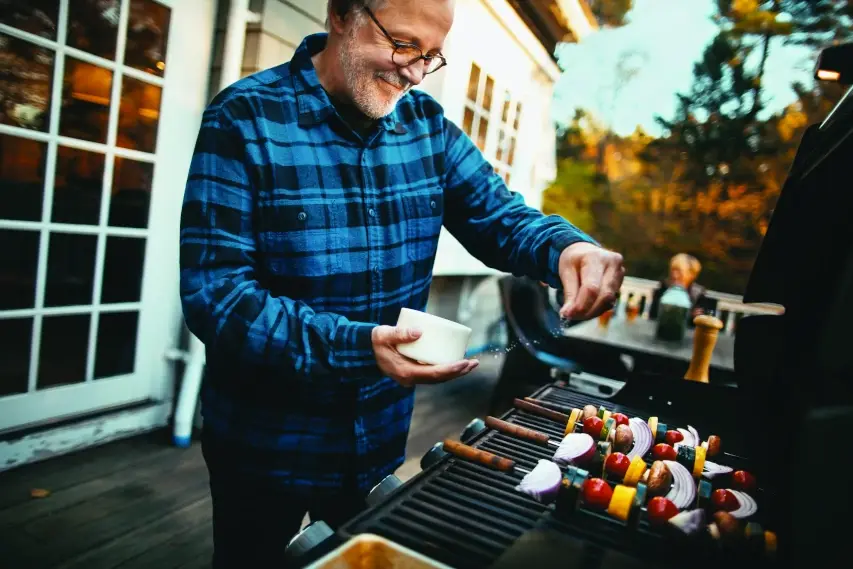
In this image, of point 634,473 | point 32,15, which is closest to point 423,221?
point 634,473

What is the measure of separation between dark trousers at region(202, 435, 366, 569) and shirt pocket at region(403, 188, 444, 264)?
639 millimetres

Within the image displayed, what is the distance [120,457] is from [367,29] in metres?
2.82

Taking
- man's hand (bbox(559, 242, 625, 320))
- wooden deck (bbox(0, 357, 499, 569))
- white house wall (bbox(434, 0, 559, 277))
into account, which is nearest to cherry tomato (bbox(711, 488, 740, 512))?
man's hand (bbox(559, 242, 625, 320))

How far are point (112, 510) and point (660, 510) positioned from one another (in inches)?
101

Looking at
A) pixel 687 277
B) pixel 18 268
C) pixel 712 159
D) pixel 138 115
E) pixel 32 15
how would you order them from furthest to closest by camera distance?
pixel 712 159, pixel 687 277, pixel 138 115, pixel 18 268, pixel 32 15

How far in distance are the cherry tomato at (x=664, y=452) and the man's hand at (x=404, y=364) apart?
1.65ft

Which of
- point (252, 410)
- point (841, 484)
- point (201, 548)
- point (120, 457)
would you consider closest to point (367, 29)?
point (252, 410)

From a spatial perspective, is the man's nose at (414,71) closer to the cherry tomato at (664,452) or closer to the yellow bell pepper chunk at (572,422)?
the yellow bell pepper chunk at (572,422)

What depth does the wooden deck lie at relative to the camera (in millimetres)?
2182

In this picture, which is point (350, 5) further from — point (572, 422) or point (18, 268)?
point (18, 268)

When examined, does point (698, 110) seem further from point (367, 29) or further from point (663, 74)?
point (367, 29)

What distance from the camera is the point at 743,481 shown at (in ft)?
3.40

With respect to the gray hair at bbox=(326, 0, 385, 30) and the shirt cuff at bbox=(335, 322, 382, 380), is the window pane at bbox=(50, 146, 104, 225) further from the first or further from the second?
the shirt cuff at bbox=(335, 322, 382, 380)

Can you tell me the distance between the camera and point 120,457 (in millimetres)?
2951
